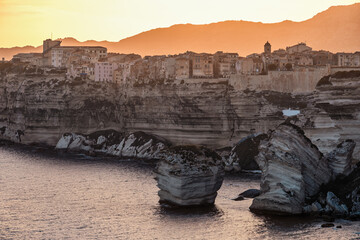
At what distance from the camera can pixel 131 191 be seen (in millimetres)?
63281

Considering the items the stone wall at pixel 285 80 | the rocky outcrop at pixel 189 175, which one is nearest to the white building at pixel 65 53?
the stone wall at pixel 285 80

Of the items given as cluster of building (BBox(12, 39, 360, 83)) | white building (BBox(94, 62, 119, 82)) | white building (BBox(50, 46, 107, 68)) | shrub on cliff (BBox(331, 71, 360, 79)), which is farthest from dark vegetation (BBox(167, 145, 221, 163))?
white building (BBox(50, 46, 107, 68))

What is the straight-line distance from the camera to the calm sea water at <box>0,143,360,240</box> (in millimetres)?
46594

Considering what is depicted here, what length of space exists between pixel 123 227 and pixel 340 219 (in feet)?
52.1

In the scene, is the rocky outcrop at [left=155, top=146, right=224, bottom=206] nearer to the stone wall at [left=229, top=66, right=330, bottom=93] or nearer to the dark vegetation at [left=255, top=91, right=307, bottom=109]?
the dark vegetation at [left=255, top=91, right=307, bottom=109]

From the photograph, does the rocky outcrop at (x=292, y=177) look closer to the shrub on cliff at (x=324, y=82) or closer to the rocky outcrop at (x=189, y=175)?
the rocky outcrop at (x=189, y=175)

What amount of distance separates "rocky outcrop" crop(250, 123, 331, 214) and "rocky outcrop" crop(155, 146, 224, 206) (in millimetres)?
3763

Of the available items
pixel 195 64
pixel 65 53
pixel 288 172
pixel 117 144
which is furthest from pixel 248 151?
pixel 65 53

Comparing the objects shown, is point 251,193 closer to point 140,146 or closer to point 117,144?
point 140,146

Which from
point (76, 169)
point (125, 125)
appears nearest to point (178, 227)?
point (76, 169)

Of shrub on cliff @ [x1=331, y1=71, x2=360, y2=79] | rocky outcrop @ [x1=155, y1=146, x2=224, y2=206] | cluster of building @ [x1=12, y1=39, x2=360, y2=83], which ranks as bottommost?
rocky outcrop @ [x1=155, y1=146, x2=224, y2=206]

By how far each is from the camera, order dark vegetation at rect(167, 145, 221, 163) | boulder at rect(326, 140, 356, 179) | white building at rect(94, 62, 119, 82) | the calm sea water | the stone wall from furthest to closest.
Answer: white building at rect(94, 62, 119, 82)
the stone wall
boulder at rect(326, 140, 356, 179)
dark vegetation at rect(167, 145, 221, 163)
the calm sea water

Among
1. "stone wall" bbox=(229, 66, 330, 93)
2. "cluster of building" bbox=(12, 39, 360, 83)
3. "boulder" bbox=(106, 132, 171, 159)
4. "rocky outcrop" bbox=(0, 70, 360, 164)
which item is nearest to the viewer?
"rocky outcrop" bbox=(0, 70, 360, 164)

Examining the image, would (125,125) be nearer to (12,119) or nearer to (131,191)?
(12,119)
